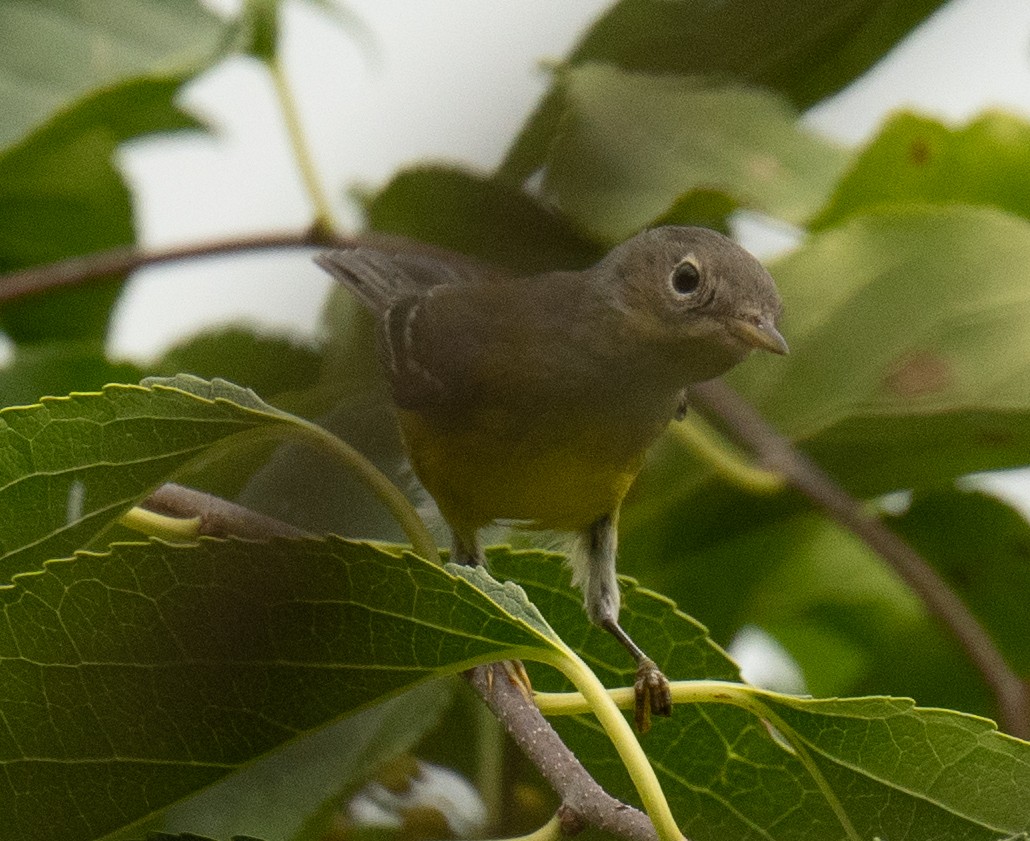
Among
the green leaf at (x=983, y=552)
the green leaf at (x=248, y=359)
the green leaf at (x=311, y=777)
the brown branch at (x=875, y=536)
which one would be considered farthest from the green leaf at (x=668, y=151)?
the green leaf at (x=311, y=777)

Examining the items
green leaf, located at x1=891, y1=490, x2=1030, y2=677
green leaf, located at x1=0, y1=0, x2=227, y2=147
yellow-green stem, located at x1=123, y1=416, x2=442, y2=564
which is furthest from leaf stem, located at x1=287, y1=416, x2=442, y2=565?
green leaf, located at x1=891, y1=490, x2=1030, y2=677

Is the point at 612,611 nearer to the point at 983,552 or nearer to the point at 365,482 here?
the point at 365,482

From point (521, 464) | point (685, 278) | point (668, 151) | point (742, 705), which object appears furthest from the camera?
point (668, 151)

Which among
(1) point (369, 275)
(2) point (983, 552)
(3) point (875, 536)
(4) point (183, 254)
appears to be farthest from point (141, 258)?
(2) point (983, 552)

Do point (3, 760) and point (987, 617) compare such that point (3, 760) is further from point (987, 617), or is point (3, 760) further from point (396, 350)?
point (987, 617)

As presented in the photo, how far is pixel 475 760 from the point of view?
177 cm

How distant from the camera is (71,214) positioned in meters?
2.00

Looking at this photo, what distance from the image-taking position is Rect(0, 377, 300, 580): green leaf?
104 cm

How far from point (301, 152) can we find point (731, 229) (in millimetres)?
500

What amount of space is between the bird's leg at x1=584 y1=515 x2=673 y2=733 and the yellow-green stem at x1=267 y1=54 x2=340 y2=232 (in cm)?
49

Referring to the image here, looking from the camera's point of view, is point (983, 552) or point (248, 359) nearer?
point (248, 359)

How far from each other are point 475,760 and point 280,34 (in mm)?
853

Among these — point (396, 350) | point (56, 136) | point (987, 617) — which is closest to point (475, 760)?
point (396, 350)

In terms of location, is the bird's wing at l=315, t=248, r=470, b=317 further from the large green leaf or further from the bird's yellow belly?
the large green leaf
